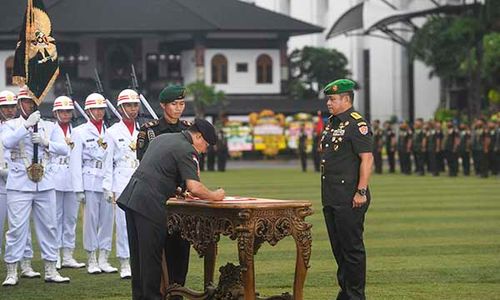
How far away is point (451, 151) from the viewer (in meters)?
41.9

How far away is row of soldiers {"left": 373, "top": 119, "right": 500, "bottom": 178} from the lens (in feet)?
133

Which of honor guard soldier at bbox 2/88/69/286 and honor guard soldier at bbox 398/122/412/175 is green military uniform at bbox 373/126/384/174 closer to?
honor guard soldier at bbox 398/122/412/175

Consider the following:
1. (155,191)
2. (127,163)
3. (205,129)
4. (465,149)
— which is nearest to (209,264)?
(155,191)

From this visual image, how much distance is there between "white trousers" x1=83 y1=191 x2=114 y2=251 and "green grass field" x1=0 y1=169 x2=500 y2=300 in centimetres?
39

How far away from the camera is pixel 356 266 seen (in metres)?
12.0

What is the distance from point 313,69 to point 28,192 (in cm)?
6416

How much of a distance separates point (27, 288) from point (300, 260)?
4244 mm

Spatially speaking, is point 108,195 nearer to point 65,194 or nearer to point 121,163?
point 121,163

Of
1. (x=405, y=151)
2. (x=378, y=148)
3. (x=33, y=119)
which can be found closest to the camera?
(x=33, y=119)

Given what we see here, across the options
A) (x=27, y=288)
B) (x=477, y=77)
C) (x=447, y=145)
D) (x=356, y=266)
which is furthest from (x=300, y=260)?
(x=477, y=77)

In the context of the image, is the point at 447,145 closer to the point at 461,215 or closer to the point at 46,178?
the point at 461,215

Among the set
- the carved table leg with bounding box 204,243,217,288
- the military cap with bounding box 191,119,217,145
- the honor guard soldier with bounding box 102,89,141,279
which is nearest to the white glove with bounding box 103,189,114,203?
the honor guard soldier with bounding box 102,89,141,279

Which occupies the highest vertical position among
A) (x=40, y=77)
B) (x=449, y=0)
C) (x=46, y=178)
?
(x=449, y=0)

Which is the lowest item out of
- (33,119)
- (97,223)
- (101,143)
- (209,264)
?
(209,264)
